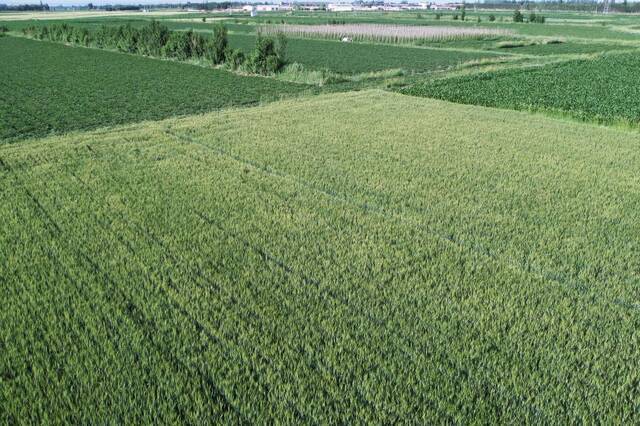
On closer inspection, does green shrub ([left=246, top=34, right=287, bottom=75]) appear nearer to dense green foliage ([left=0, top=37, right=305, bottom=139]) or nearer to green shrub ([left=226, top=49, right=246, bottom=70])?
green shrub ([left=226, top=49, right=246, bottom=70])

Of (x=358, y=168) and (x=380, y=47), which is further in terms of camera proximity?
(x=380, y=47)

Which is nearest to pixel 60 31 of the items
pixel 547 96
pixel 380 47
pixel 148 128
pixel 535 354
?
pixel 380 47

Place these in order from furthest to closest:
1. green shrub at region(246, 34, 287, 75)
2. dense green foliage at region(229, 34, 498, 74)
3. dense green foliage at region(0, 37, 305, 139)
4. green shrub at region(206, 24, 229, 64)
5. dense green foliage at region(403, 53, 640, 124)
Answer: dense green foliage at region(229, 34, 498, 74)
green shrub at region(206, 24, 229, 64)
green shrub at region(246, 34, 287, 75)
dense green foliage at region(403, 53, 640, 124)
dense green foliage at region(0, 37, 305, 139)

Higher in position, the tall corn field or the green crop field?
the tall corn field

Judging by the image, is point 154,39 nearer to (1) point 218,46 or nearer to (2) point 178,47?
(2) point 178,47

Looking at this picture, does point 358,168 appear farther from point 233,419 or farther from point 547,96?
point 547,96

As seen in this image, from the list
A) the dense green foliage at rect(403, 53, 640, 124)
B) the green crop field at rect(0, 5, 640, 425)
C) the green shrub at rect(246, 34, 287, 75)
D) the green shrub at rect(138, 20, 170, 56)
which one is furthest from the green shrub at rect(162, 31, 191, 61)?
the dense green foliage at rect(403, 53, 640, 124)
